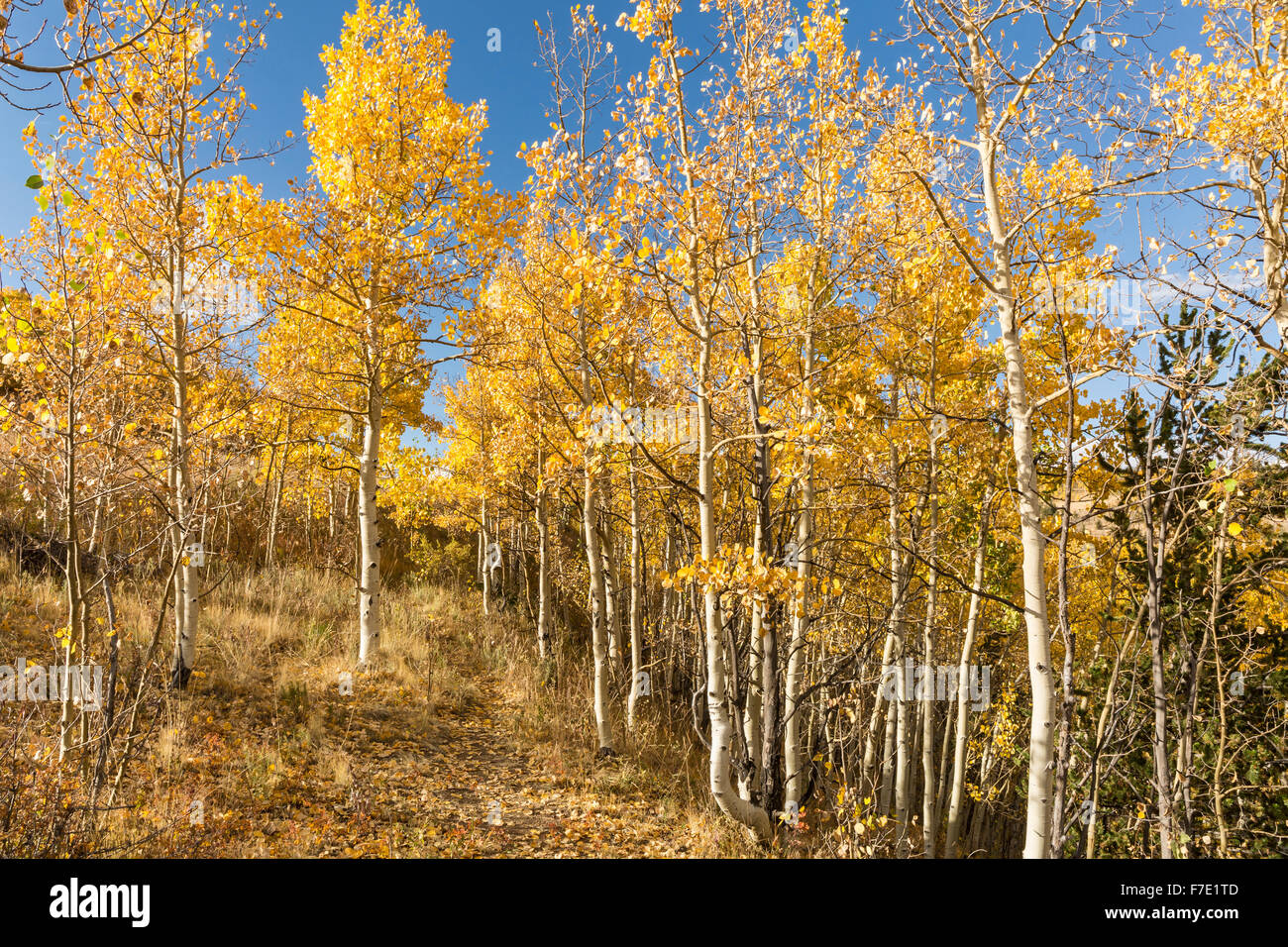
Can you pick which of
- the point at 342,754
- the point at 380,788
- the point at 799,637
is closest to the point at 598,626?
the point at 799,637

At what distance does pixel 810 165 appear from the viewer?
800 centimetres

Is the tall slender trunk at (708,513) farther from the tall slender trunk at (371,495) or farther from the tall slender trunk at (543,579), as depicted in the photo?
the tall slender trunk at (543,579)

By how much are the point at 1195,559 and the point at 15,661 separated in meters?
17.6

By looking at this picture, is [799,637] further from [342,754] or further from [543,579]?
[543,579]

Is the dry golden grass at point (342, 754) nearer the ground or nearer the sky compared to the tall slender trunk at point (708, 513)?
nearer the ground

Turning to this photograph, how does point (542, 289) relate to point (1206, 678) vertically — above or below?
above

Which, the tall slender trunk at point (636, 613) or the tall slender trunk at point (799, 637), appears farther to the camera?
the tall slender trunk at point (636, 613)

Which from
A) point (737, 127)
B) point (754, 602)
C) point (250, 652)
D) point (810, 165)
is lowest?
point (250, 652)

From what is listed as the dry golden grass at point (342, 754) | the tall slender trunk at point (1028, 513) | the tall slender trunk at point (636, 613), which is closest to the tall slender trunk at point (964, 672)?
the tall slender trunk at point (1028, 513)

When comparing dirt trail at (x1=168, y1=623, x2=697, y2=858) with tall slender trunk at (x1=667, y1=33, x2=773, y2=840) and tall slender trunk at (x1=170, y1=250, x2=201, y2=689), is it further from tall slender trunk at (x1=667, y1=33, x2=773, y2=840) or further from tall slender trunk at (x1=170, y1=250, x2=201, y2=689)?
tall slender trunk at (x1=667, y1=33, x2=773, y2=840)

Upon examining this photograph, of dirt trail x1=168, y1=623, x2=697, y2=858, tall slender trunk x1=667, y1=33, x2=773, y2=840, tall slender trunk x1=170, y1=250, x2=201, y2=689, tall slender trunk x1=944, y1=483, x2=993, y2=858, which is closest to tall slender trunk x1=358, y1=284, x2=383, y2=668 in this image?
dirt trail x1=168, y1=623, x2=697, y2=858

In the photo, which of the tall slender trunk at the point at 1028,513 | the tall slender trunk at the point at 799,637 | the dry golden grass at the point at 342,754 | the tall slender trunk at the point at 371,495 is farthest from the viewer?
the tall slender trunk at the point at 371,495
